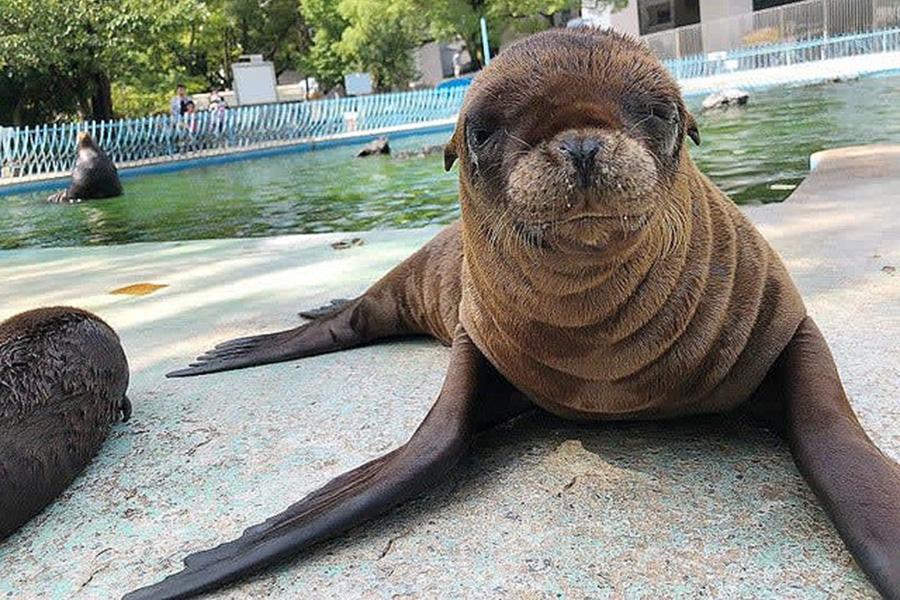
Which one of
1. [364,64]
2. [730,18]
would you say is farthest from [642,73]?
[730,18]

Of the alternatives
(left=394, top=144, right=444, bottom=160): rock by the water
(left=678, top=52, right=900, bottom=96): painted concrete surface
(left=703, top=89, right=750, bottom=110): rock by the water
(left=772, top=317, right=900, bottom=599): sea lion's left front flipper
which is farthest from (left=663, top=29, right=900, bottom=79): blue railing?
(left=772, top=317, right=900, bottom=599): sea lion's left front flipper

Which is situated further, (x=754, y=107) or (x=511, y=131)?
(x=754, y=107)

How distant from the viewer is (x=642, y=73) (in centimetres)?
187

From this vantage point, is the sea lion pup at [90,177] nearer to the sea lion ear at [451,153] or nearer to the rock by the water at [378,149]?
the rock by the water at [378,149]

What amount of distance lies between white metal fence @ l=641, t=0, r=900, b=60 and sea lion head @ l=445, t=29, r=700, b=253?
3415 centimetres

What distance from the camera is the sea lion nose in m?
1.63

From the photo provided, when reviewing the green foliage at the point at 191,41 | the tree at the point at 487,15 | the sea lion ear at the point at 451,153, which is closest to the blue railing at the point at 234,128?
the green foliage at the point at 191,41

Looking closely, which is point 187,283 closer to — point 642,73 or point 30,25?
point 642,73

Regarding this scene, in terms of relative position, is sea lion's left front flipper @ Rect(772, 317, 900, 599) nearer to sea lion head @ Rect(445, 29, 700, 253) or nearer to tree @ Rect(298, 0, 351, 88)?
sea lion head @ Rect(445, 29, 700, 253)

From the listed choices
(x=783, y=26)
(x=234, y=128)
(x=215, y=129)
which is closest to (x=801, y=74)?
(x=783, y=26)

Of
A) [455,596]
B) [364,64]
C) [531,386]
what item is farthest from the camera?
[364,64]

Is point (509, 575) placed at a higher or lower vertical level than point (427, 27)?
lower

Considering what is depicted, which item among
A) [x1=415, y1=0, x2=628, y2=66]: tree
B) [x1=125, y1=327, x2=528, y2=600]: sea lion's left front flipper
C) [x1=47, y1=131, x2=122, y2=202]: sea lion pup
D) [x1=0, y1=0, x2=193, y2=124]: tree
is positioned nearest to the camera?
[x1=125, y1=327, x2=528, y2=600]: sea lion's left front flipper

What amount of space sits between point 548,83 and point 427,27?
38180 millimetres
